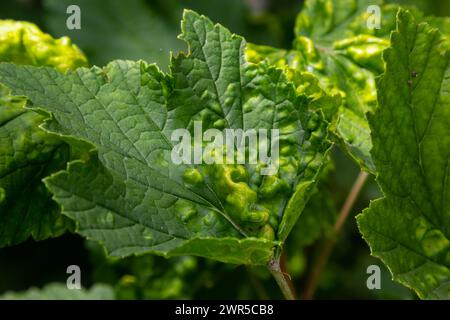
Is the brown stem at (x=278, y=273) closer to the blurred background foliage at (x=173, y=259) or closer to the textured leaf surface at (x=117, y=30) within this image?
the blurred background foliage at (x=173, y=259)

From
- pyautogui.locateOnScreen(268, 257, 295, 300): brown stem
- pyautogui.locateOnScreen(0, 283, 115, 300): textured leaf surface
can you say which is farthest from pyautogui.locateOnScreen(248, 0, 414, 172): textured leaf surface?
pyautogui.locateOnScreen(0, 283, 115, 300): textured leaf surface

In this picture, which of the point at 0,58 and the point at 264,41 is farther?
the point at 264,41

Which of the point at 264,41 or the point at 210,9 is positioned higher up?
the point at 210,9

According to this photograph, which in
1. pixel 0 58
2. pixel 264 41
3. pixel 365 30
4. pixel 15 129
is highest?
pixel 264 41

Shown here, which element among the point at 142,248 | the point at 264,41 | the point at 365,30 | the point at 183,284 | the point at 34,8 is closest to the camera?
the point at 142,248

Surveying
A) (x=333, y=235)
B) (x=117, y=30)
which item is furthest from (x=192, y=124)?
(x=117, y=30)

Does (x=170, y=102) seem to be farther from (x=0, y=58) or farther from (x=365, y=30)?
(x=365, y=30)

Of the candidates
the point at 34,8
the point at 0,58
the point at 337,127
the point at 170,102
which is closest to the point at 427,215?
the point at 337,127

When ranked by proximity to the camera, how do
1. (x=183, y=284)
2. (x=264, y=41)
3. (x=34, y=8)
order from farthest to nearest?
(x=34, y=8), (x=264, y=41), (x=183, y=284)
